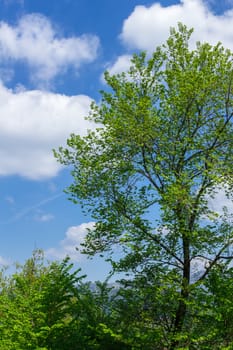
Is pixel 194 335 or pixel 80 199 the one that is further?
pixel 80 199

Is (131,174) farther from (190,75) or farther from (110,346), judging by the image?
(110,346)

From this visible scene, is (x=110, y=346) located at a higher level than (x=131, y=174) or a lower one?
lower

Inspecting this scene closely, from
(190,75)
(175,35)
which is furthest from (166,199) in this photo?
(175,35)

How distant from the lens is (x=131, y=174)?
809 inches

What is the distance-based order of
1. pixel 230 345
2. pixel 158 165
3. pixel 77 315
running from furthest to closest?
pixel 77 315
pixel 158 165
pixel 230 345

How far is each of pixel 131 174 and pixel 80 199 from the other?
8.20ft

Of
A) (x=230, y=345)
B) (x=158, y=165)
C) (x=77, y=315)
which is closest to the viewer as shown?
(x=230, y=345)

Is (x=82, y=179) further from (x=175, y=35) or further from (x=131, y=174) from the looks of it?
(x=175, y=35)

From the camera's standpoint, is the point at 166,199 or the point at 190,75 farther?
the point at 190,75

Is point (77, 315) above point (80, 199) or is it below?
below

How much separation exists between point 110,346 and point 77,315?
2100mm

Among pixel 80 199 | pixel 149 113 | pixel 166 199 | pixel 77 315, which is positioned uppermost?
pixel 149 113

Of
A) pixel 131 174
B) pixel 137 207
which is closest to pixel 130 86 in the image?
pixel 131 174

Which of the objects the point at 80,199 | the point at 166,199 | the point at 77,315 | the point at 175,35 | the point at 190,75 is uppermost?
the point at 175,35
